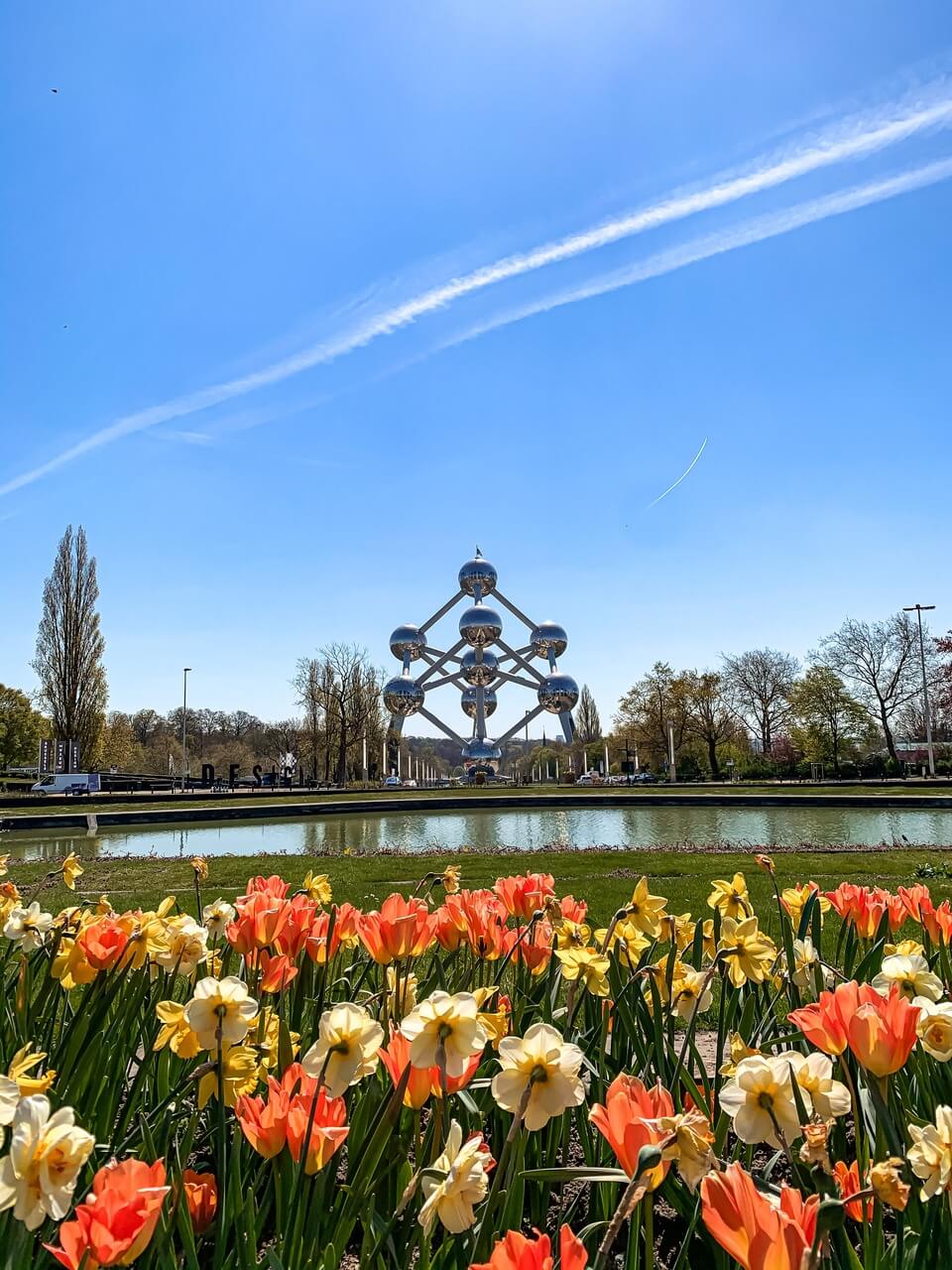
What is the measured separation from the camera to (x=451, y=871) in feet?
8.81

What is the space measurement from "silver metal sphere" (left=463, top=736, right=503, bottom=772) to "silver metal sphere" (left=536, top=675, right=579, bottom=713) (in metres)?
4.32

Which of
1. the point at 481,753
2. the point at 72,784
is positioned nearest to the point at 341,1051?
the point at 72,784

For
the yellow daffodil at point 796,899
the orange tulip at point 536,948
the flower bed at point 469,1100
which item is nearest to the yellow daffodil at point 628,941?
the flower bed at point 469,1100

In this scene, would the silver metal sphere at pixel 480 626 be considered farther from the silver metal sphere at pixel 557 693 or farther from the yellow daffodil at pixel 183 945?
the yellow daffodil at pixel 183 945

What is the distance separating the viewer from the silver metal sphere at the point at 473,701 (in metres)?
56.2

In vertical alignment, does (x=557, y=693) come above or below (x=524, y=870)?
above

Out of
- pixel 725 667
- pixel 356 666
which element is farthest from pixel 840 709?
pixel 356 666

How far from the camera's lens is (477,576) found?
56.0m

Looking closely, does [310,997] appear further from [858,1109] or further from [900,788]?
[900,788]

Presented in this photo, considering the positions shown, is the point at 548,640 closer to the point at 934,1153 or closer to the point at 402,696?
the point at 402,696

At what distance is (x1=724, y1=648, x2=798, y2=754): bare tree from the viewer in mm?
51938

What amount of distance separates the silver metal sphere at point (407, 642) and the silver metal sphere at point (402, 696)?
2506mm

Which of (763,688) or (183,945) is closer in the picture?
(183,945)

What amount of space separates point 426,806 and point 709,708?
28872 mm
